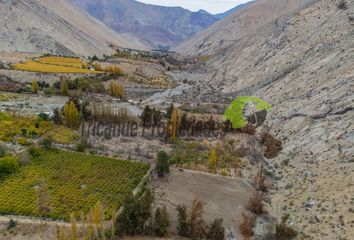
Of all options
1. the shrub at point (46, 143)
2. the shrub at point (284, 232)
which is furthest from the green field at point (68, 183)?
the shrub at point (284, 232)

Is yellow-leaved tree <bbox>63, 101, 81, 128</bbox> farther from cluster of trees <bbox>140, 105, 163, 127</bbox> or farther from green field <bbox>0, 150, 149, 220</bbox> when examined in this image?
green field <bbox>0, 150, 149, 220</bbox>

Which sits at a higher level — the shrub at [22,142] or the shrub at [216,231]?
the shrub at [22,142]

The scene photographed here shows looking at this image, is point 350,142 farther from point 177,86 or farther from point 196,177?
point 177,86

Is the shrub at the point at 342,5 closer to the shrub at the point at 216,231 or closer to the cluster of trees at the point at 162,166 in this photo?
the cluster of trees at the point at 162,166

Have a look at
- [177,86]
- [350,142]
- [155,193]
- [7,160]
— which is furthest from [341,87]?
[177,86]

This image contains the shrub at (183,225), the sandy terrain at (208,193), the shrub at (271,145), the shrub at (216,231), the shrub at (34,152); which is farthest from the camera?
the shrub at (271,145)

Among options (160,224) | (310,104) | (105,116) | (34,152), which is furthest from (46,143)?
(310,104)

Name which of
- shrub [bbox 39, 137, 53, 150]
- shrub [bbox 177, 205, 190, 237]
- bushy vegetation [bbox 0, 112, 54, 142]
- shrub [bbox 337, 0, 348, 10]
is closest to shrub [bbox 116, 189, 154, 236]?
shrub [bbox 177, 205, 190, 237]
